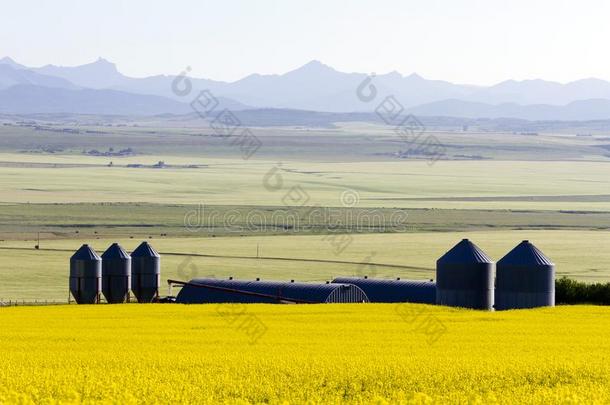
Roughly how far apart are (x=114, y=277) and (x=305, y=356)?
36.9 m

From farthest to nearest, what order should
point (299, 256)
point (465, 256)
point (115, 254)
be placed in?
1. point (299, 256)
2. point (115, 254)
3. point (465, 256)

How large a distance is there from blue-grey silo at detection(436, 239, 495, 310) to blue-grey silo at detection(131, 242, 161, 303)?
18.5m

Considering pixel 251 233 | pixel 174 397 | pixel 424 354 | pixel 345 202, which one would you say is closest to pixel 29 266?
pixel 251 233

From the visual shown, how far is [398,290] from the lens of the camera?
6662 cm

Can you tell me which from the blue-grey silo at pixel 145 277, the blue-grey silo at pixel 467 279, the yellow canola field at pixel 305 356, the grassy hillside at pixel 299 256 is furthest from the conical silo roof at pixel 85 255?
the blue-grey silo at pixel 467 279

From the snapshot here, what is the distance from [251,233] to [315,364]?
90.8 meters

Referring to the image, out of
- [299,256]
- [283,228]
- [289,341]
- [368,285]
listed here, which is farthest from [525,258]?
[283,228]

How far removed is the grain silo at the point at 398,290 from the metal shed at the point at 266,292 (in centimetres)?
191

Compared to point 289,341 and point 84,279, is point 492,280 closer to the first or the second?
point 84,279

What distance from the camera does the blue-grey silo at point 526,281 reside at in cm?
5938

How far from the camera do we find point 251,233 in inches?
4828

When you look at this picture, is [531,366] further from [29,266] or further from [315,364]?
[29,266]

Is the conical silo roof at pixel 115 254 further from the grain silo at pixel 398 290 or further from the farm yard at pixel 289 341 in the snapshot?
the grain silo at pixel 398 290

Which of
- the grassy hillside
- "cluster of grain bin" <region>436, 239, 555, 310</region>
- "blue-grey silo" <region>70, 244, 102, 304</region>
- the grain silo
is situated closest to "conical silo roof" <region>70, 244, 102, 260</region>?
"blue-grey silo" <region>70, 244, 102, 304</region>
